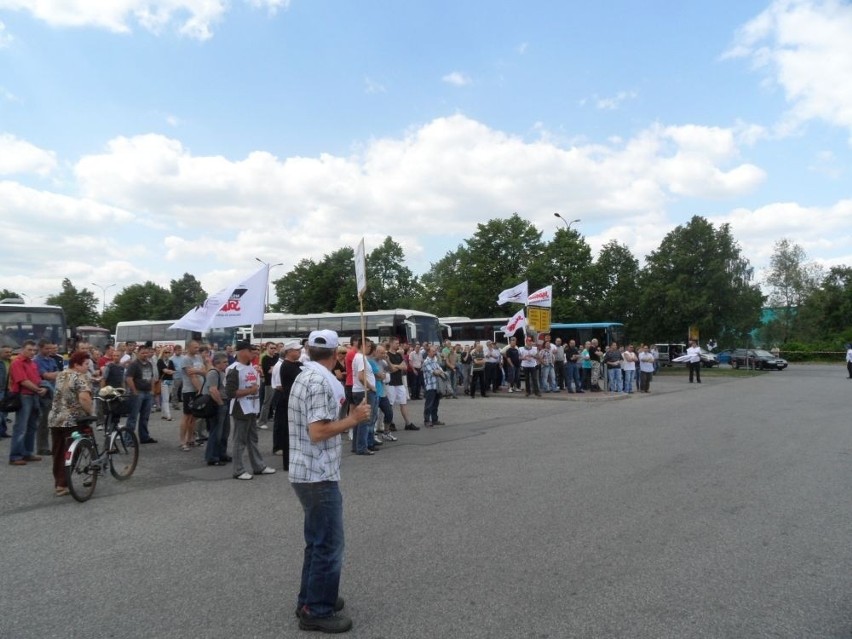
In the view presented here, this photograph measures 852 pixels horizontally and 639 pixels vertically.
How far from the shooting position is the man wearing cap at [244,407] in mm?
8906

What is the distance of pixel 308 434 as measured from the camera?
4125 mm

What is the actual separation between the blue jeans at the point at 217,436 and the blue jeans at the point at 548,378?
1482 cm

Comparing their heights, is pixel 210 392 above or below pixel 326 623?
above

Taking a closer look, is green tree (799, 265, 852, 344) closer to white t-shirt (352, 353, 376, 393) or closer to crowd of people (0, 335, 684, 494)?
crowd of people (0, 335, 684, 494)

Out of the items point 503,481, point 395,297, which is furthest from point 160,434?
point 395,297

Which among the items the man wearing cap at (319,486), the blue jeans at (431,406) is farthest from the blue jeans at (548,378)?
the man wearing cap at (319,486)

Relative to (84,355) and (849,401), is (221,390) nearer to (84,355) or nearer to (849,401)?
(84,355)

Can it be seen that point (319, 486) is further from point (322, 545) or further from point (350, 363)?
point (350, 363)

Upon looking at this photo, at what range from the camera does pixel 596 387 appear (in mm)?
24094

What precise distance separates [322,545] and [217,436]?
6.45m

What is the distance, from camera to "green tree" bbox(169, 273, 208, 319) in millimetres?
102750

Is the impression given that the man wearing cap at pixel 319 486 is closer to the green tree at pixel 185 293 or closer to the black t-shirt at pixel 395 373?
the black t-shirt at pixel 395 373

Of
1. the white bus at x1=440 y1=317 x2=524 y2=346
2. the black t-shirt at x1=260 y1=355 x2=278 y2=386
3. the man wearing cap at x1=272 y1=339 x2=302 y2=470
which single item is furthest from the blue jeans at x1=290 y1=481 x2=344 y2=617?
the white bus at x1=440 y1=317 x2=524 y2=346

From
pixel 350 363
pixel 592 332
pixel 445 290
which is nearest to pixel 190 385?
pixel 350 363
